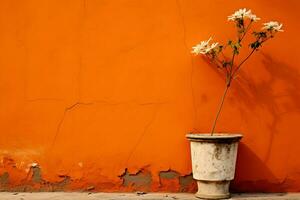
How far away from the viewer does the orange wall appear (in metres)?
4.21

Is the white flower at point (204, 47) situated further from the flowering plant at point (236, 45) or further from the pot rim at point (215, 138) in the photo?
the pot rim at point (215, 138)

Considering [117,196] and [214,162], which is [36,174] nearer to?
[117,196]

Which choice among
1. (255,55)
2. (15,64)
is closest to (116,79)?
(15,64)

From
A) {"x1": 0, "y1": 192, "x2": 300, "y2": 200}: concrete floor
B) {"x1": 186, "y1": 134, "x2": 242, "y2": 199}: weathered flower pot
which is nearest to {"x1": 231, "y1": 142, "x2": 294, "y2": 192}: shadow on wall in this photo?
{"x1": 0, "y1": 192, "x2": 300, "y2": 200}: concrete floor

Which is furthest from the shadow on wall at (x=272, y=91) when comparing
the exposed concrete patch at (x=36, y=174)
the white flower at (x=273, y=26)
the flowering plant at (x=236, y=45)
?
the exposed concrete patch at (x=36, y=174)

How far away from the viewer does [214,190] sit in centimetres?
391

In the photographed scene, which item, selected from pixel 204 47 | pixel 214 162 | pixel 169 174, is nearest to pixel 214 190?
pixel 214 162

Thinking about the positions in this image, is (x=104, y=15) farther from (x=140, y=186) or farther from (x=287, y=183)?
(x=287, y=183)

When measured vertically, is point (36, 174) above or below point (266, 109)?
below

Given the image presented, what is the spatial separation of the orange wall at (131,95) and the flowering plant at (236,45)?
3.4 inches

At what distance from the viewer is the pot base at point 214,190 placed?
390cm

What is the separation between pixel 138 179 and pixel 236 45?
55.7 inches

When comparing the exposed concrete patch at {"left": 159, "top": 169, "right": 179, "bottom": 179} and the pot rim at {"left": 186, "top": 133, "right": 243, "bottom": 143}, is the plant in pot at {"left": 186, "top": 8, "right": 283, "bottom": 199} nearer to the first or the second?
the pot rim at {"left": 186, "top": 133, "right": 243, "bottom": 143}

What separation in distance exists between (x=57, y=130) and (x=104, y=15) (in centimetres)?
109
